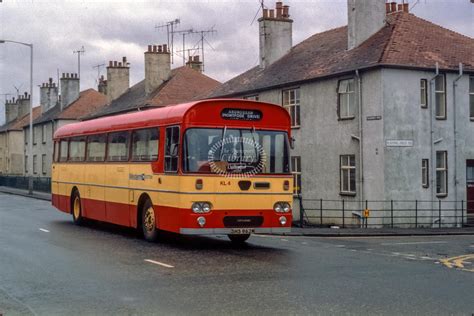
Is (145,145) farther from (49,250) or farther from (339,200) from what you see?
(339,200)

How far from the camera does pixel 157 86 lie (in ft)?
166

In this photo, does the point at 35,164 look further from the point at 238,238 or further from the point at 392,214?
the point at 238,238

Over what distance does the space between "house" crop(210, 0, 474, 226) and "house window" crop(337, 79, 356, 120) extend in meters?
0.04

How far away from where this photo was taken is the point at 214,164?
15445 mm

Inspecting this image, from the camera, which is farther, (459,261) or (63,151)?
(63,151)

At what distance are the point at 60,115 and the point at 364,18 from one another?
39.0 metres

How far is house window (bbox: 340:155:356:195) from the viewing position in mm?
29078

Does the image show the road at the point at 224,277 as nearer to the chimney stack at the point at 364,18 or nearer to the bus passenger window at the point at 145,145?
the bus passenger window at the point at 145,145

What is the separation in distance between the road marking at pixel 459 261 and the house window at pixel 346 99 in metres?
14.1

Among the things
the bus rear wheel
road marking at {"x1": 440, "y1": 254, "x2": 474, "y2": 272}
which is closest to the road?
road marking at {"x1": 440, "y1": 254, "x2": 474, "y2": 272}

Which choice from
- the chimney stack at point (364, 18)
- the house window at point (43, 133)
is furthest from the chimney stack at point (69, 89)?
the chimney stack at point (364, 18)

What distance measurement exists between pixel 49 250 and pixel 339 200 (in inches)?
661

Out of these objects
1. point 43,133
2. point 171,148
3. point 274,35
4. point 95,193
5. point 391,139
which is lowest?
point 95,193

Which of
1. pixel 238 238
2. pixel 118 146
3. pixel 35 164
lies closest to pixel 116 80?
pixel 35 164
